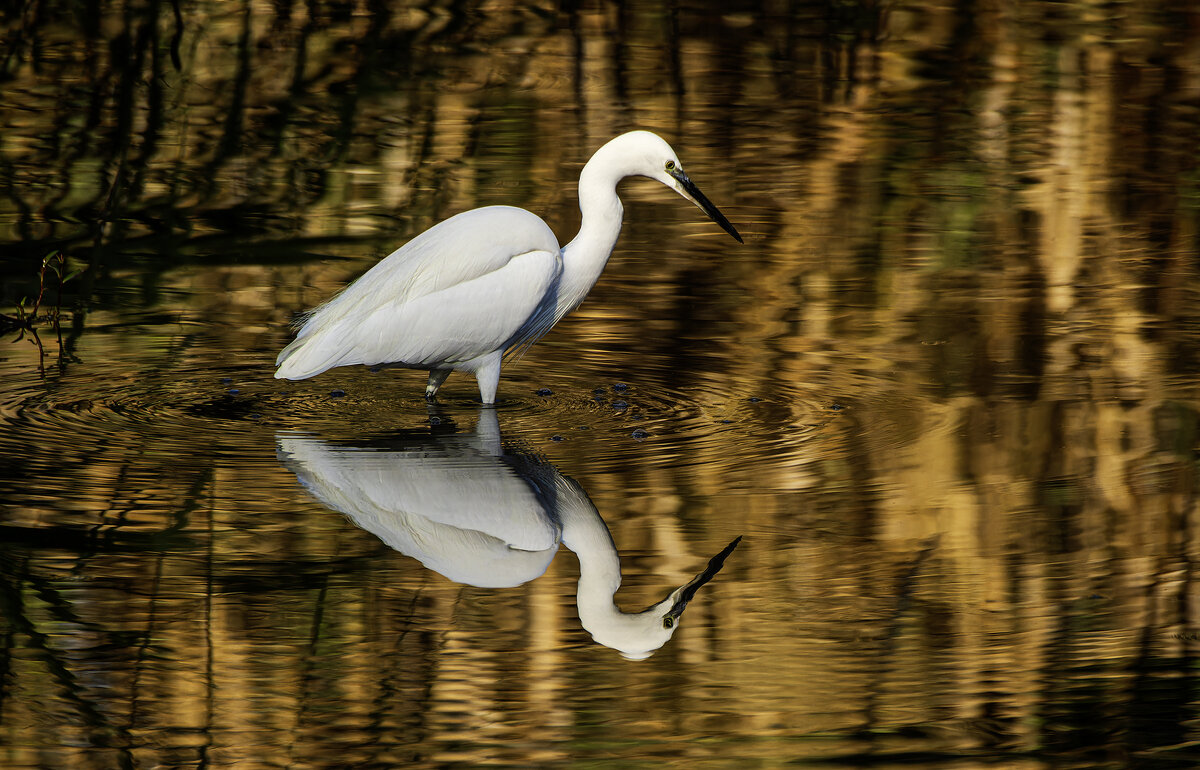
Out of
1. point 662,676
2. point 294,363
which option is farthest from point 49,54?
point 662,676

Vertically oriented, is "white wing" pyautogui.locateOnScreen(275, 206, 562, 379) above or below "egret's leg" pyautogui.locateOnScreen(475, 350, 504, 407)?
above

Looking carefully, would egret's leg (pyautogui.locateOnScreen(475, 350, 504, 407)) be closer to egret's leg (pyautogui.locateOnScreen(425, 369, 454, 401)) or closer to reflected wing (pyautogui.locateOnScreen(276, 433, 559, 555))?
egret's leg (pyautogui.locateOnScreen(425, 369, 454, 401))

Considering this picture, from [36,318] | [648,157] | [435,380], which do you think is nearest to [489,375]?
[435,380]

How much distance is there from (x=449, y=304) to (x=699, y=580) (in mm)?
1892

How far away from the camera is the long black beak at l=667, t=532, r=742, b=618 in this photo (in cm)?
426

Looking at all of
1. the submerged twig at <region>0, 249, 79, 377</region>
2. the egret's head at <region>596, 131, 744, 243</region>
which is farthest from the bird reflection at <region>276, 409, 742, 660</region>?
the submerged twig at <region>0, 249, 79, 377</region>

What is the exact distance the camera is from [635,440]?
5.52 meters

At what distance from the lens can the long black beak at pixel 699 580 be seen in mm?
4262

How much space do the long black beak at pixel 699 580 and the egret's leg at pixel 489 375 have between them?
161 centimetres

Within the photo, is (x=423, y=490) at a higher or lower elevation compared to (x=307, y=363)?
lower

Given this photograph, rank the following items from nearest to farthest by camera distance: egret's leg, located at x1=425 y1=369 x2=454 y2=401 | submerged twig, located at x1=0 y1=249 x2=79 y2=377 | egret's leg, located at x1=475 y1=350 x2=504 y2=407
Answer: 1. egret's leg, located at x1=475 y1=350 x2=504 y2=407
2. egret's leg, located at x1=425 y1=369 x2=454 y2=401
3. submerged twig, located at x1=0 y1=249 x2=79 y2=377

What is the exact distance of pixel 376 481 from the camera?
16.8 ft

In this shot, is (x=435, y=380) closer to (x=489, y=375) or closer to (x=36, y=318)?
(x=489, y=375)

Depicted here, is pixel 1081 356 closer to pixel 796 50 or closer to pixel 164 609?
pixel 164 609
